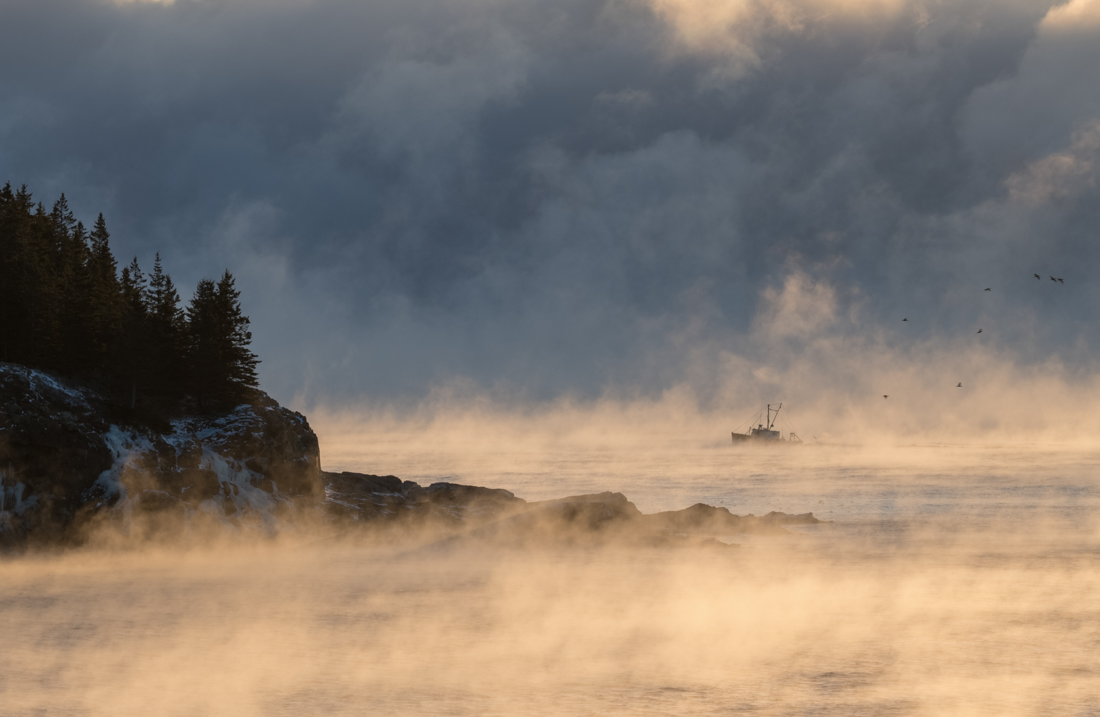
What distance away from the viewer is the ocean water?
3766 centimetres

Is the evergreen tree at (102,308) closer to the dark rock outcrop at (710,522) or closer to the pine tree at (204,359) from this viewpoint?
the pine tree at (204,359)

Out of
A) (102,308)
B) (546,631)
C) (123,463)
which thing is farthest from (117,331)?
(546,631)

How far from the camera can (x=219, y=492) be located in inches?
3135

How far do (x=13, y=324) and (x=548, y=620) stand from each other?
55389mm

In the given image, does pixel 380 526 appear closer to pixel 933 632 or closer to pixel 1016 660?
pixel 933 632

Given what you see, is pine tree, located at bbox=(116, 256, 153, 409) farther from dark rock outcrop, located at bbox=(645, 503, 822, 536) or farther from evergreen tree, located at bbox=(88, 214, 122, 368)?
dark rock outcrop, located at bbox=(645, 503, 822, 536)

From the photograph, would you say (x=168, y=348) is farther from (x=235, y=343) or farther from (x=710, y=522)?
(x=710, y=522)

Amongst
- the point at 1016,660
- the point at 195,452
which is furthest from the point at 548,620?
the point at 195,452

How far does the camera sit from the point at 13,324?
84188 mm

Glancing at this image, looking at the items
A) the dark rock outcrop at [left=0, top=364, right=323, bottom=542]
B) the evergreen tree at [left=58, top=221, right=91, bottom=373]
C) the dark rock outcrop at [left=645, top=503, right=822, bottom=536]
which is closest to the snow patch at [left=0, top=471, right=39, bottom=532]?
the dark rock outcrop at [left=0, top=364, right=323, bottom=542]

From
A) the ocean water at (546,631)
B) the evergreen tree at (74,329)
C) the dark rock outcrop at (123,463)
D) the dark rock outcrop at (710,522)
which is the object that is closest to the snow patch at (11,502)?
the dark rock outcrop at (123,463)

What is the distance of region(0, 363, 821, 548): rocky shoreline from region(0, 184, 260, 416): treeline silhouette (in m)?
3.84

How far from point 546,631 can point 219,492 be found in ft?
123

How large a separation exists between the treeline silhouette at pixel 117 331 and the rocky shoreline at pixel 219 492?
12.6 feet
